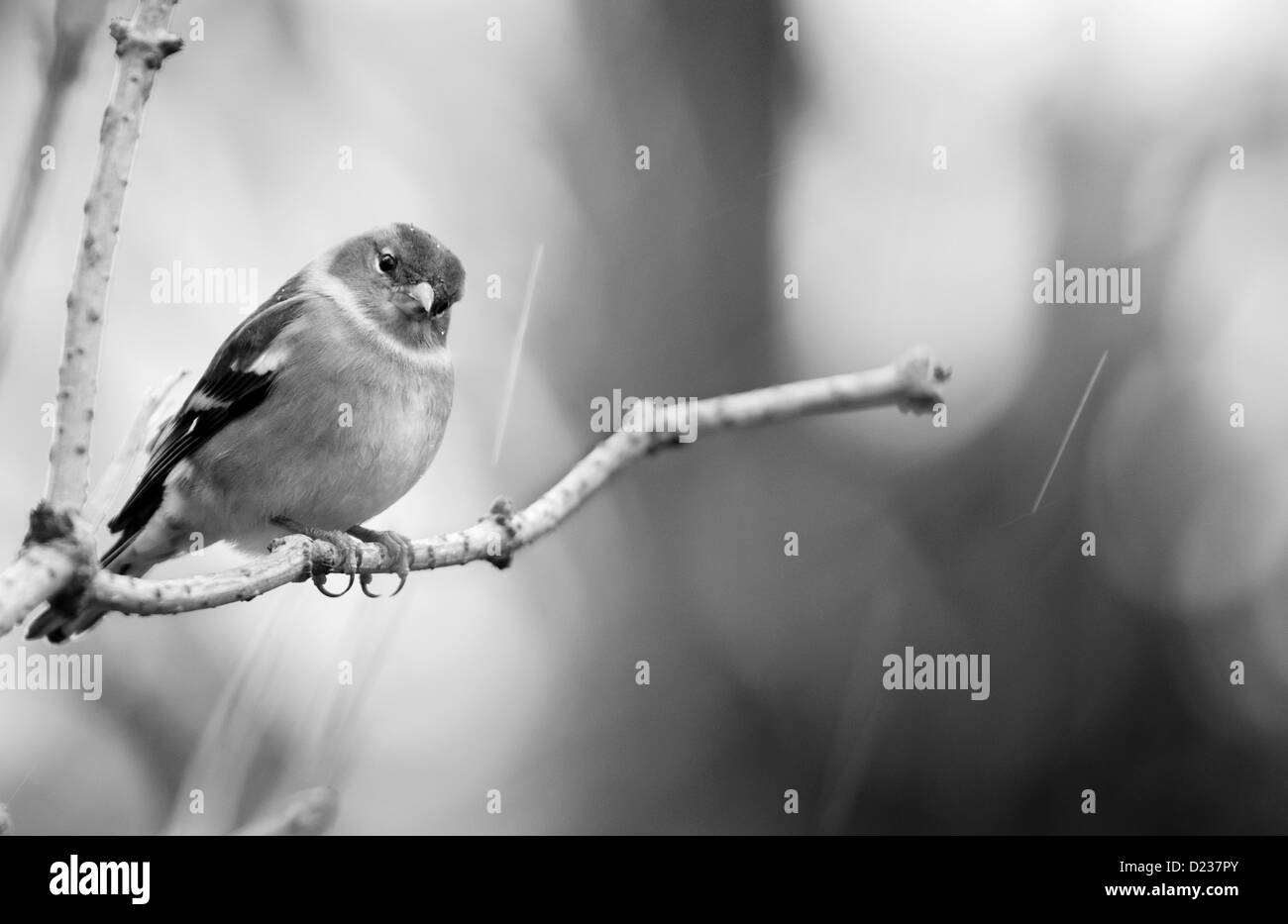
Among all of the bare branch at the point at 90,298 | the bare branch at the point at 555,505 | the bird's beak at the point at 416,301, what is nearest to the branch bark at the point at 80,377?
the bare branch at the point at 90,298

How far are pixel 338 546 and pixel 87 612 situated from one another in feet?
4.19

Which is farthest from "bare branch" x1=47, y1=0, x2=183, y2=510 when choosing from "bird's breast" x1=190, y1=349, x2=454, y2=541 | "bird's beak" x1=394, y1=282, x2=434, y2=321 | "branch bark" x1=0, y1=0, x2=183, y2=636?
"bird's beak" x1=394, y1=282, x2=434, y2=321

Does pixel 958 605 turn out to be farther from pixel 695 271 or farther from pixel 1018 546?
pixel 695 271

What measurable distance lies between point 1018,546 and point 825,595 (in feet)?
2.87

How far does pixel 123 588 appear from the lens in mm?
1828

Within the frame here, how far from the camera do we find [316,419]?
3725 mm

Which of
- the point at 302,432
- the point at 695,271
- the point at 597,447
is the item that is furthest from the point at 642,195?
the point at 597,447

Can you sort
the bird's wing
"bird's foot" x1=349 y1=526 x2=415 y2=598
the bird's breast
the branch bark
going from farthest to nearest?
the bird's wing
the bird's breast
"bird's foot" x1=349 y1=526 x2=415 y2=598
the branch bark

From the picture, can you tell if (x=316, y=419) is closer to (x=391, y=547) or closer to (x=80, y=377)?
(x=391, y=547)

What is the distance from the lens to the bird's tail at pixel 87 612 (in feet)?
6.08

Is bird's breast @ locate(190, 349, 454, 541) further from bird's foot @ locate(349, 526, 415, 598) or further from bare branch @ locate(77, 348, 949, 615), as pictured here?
bare branch @ locate(77, 348, 949, 615)

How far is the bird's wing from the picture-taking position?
395 centimetres

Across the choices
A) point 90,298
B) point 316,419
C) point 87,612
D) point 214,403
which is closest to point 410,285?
point 316,419

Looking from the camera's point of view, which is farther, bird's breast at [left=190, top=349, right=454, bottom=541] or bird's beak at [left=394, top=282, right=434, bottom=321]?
bird's beak at [left=394, top=282, right=434, bottom=321]
